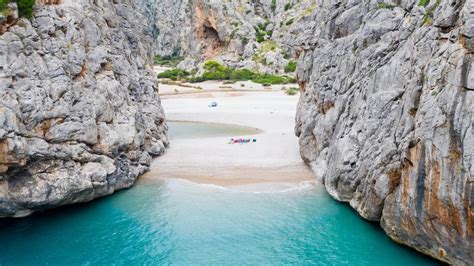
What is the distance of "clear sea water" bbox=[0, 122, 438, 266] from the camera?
890 inches

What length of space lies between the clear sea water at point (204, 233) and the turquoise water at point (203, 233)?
0.18 ft

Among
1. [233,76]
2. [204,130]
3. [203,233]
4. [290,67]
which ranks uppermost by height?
[290,67]

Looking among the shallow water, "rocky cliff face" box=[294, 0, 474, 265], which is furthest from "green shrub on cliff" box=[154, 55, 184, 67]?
"rocky cliff face" box=[294, 0, 474, 265]

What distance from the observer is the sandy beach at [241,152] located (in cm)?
3550

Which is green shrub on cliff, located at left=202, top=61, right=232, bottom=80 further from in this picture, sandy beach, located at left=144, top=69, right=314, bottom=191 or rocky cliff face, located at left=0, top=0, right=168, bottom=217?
rocky cliff face, located at left=0, top=0, right=168, bottom=217

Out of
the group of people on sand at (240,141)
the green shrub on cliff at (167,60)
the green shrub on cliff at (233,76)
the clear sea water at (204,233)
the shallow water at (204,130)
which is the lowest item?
the clear sea water at (204,233)

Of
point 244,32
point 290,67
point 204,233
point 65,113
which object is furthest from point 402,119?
point 244,32

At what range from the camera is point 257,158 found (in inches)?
1608

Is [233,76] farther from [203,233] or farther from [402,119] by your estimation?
[402,119]

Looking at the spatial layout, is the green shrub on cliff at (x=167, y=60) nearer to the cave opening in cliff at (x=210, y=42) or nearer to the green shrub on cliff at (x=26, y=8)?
the cave opening in cliff at (x=210, y=42)

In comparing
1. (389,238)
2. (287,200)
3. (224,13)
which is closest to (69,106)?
(287,200)

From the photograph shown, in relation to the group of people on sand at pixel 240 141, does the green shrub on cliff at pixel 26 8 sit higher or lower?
higher

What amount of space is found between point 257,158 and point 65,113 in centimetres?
1927

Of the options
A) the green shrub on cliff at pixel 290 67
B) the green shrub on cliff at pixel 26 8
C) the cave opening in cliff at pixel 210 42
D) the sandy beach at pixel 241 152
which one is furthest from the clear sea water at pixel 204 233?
the cave opening in cliff at pixel 210 42
